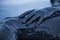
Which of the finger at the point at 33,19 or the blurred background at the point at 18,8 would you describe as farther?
the blurred background at the point at 18,8

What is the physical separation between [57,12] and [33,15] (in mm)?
602

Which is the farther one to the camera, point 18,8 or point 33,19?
point 18,8

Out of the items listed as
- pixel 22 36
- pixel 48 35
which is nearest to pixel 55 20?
pixel 48 35

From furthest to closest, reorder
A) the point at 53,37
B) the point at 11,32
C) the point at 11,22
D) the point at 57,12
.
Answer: the point at 57,12 → the point at 11,22 → the point at 11,32 → the point at 53,37

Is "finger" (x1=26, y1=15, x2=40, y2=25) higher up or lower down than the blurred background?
higher up

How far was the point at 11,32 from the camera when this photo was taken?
4648mm

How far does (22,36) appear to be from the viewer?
4410 millimetres

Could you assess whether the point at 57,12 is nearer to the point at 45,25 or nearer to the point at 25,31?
the point at 45,25

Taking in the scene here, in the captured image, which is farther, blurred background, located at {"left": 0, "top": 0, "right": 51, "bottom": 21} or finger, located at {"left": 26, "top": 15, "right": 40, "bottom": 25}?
blurred background, located at {"left": 0, "top": 0, "right": 51, "bottom": 21}

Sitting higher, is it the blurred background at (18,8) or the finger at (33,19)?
the finger at (33,19)

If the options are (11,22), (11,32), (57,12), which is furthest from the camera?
(57,12)

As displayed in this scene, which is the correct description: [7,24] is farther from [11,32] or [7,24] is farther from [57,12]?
[57,12]

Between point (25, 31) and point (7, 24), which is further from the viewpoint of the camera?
point (7, 24)

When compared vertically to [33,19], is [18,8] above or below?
below
